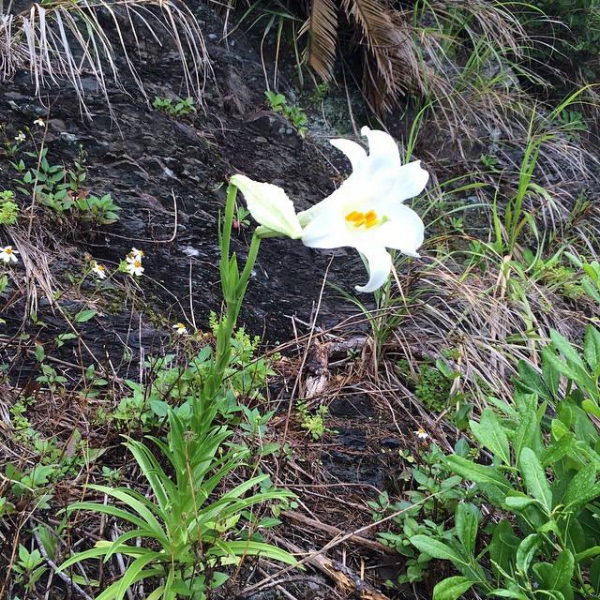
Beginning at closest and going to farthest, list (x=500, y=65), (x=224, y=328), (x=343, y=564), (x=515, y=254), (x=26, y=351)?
(x=224, y=328)
(x=343, y=564)
(x=26, y=351)
(x=515, y=254)
(x=500, y=65)

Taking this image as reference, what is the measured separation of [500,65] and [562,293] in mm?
2278

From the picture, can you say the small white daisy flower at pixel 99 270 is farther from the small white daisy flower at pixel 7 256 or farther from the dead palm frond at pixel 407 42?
the dead palm frond at pixel 407 42

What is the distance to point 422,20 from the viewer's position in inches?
158

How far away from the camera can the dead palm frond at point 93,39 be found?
2377 millimetres

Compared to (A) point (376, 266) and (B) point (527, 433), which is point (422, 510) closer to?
(B) point (527, 433)

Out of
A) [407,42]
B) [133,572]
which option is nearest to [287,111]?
[407,42]

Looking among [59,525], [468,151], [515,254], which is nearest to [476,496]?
[59,525]

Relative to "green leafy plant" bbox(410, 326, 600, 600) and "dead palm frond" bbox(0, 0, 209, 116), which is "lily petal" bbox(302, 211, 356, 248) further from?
"dead palm frond" bbox(0, 0, 209, 116)

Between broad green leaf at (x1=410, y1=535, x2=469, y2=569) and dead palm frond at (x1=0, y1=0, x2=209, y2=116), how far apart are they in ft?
7.29

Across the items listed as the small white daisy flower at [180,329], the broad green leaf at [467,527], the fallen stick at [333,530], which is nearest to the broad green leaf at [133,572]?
the fallen stick at [333,530]

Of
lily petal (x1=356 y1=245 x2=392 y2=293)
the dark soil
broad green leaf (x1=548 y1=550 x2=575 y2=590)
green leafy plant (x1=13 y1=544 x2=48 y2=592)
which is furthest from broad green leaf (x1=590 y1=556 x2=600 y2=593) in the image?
green leafy plant (x1=13 y1=544 x2=48 y2=592)

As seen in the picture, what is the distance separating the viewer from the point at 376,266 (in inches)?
40.6

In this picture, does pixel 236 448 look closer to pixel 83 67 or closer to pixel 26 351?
pixel 26 351

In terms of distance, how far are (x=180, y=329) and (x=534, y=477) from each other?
1.18 metres
